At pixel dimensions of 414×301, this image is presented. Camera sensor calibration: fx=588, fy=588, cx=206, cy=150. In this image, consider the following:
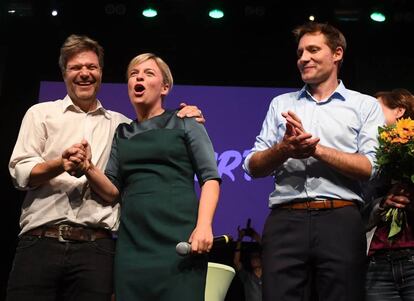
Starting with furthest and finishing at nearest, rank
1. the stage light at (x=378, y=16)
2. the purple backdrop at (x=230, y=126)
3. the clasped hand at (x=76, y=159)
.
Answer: the stage light at (x=378, y=16), the purple backdrop at (x=230, y=126), the clasped hand at (x=76, y=159)

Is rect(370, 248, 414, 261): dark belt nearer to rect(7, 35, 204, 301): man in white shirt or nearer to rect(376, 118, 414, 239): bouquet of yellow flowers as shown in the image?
rect(376, 118, 414, 239): bouquet of yellow flowers

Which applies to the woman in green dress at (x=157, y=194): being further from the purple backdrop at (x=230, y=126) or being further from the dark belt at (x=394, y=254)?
the purple backdrop at (x=230, y=126)

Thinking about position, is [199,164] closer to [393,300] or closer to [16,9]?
[393,300]

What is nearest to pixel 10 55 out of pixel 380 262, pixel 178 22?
pixel 178 22

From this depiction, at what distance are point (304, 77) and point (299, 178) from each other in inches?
19.9

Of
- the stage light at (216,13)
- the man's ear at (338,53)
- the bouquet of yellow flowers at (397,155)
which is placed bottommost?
the bouquet of yellow flowers at (397,155)

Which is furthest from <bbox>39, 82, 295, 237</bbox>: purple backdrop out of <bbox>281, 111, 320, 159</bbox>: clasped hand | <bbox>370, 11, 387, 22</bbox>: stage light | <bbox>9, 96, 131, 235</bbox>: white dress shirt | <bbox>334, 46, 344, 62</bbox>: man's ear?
<bbox>281, 111, 320, 159</bbox>: clasped hand

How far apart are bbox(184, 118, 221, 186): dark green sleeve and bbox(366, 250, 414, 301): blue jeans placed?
85 centimetres

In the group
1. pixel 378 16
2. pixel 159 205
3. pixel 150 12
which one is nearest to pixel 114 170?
pixel 159 205

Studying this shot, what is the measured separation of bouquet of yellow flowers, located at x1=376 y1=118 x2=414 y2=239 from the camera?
2.51 metres

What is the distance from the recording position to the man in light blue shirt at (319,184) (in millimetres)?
2363

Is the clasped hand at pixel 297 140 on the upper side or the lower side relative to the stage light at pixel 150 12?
lower

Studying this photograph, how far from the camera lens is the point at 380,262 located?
8.48 feet

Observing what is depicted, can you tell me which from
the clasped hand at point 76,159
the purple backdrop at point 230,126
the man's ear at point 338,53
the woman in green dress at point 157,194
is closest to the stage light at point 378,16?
the purple backdrop at point 230,126
